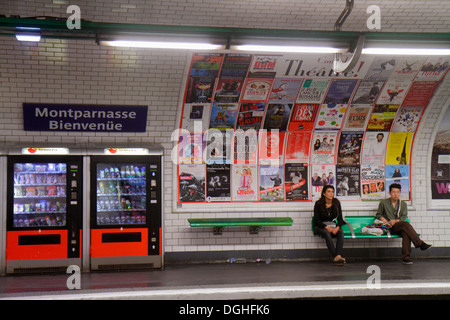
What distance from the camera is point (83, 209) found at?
28.1 feet

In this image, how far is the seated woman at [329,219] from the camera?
29.6 feet

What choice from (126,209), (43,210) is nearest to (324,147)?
(126,209)

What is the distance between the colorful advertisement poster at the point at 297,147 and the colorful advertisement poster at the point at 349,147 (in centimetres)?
61

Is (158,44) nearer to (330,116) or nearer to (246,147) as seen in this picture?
(246,147)

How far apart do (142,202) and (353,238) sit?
3.76 meters

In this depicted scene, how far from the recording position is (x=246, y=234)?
31.1ft

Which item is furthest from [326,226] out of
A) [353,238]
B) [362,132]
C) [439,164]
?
[439,164]

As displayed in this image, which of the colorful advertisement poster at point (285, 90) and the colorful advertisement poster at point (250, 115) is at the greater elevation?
the colorful advertisement poster at point (285, 90)

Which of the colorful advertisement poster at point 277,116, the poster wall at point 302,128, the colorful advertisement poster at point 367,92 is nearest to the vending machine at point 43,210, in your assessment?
the poster wall at point 302,128

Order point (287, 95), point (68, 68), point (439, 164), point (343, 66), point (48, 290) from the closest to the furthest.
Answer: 1. point (48, 290)
2. point (343, 66)
3. point (68, 68)
4. point (287, 95)
5. point (439, 164)

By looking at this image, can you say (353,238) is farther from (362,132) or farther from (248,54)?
(248,54)

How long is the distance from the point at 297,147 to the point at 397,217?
2.12 m

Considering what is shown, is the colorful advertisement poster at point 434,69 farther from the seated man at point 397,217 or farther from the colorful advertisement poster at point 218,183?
the colorful advertisement poster at point 218,183
